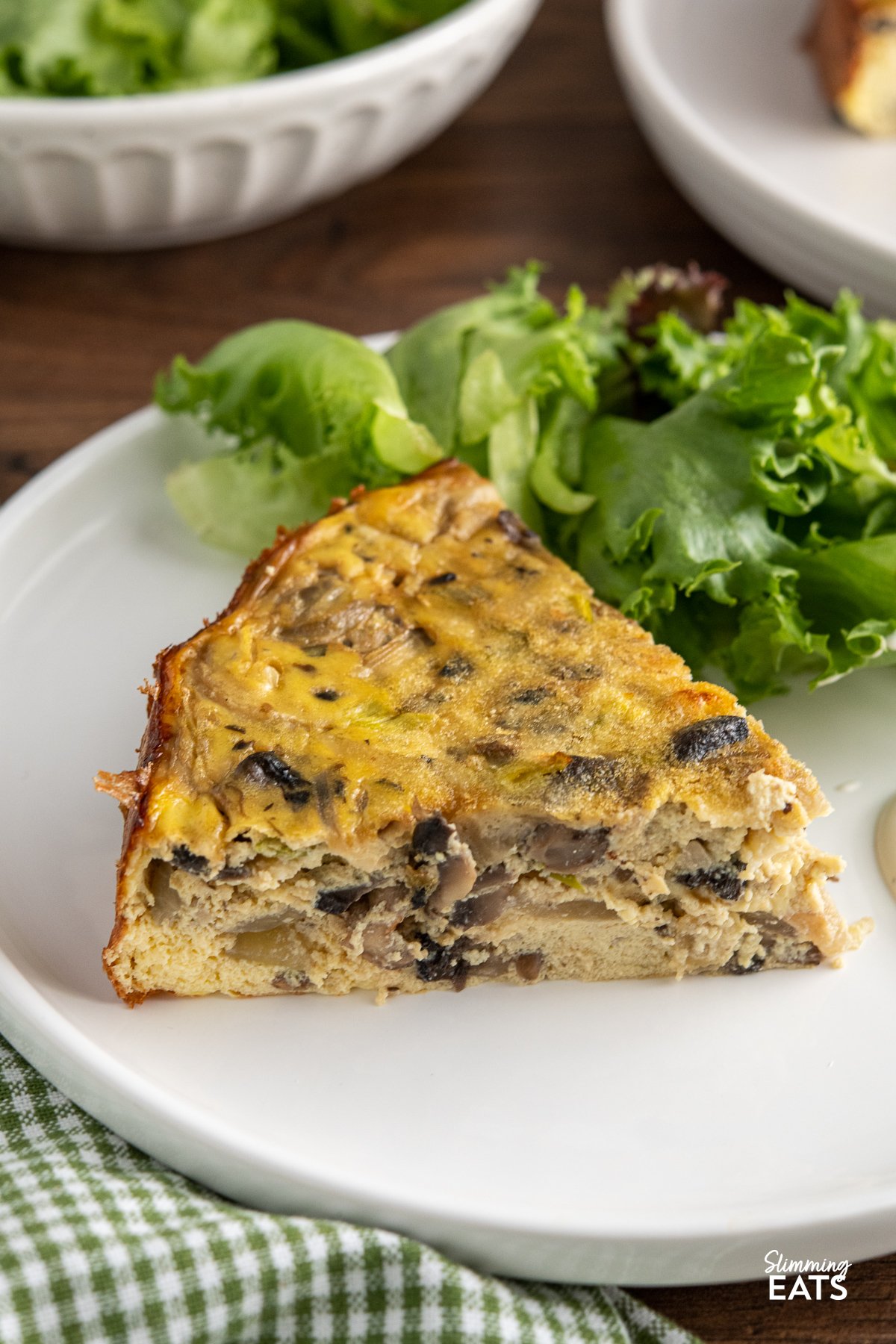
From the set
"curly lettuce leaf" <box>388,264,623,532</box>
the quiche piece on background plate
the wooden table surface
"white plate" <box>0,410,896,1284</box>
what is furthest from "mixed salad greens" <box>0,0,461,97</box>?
"white plate" <box>0,410,896,1284</box>

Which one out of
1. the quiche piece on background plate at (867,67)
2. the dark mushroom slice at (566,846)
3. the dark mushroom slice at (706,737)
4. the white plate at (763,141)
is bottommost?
the dark mushroom slice at (566,846)

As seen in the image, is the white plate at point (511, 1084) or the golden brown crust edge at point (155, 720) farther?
the golden brown crust edge at point (155, 720)

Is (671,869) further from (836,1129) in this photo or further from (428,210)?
(428,210)

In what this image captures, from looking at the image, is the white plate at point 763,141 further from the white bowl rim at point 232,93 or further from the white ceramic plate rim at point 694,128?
the white bowl rim at point 232,93

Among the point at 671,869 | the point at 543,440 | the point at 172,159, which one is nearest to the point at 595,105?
the point at 172,159

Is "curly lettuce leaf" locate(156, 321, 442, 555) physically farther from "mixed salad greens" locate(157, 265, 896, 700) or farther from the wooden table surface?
the wooden table surface

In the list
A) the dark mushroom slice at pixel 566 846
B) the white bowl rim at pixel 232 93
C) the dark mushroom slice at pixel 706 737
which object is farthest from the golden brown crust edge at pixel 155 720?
the white bowl rim at pixel 232 93
